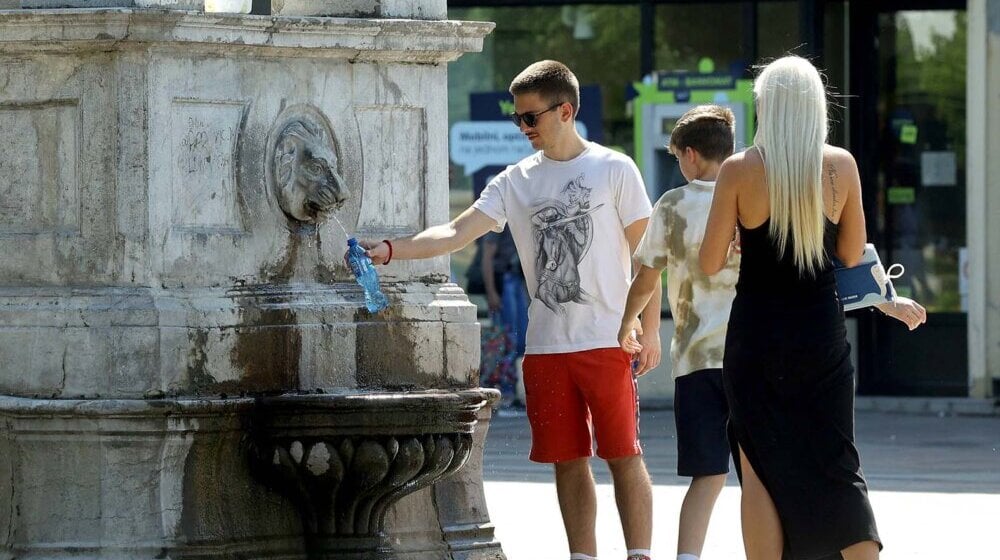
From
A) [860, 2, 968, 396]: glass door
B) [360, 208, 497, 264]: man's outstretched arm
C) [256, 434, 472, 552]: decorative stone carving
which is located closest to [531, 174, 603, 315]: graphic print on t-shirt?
[360, 208, 497, 264]: man's outstretched arm

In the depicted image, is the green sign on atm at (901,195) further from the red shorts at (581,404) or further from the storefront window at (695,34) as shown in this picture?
the red shorts at (581,404)

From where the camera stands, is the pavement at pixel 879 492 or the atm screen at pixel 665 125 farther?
the atm screen at pixel 665 125

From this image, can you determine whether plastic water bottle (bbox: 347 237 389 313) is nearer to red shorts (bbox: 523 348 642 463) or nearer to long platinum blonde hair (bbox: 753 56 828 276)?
red shorts (bbox: 523 348 642 463)

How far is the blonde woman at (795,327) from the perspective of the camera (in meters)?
5.79

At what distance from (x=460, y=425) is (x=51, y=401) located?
126cm

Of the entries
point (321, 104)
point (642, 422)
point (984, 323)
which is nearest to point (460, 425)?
point (321, 104)

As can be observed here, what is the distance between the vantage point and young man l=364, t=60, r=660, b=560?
6.91 meters

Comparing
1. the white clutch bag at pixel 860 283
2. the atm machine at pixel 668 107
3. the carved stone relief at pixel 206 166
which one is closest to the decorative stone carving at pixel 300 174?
the carved stone relief at pixel 206 166

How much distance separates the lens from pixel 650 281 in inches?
262

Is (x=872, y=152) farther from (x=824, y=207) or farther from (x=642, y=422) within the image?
(x=824, y=207)

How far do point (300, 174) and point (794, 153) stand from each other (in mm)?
1672

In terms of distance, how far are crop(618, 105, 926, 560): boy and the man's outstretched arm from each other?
0.55 metres

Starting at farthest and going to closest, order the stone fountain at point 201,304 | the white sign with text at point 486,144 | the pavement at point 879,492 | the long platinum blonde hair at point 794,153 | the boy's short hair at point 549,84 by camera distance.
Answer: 1. the white sign with text at point 486,144
2. the pavement at point 879,492
3. the boy's short hair at point 549,84
4. the stone fountain at point 201,304
5. the long platinum blonde hair at point 794,153

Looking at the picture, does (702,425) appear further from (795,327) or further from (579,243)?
(795,327)
